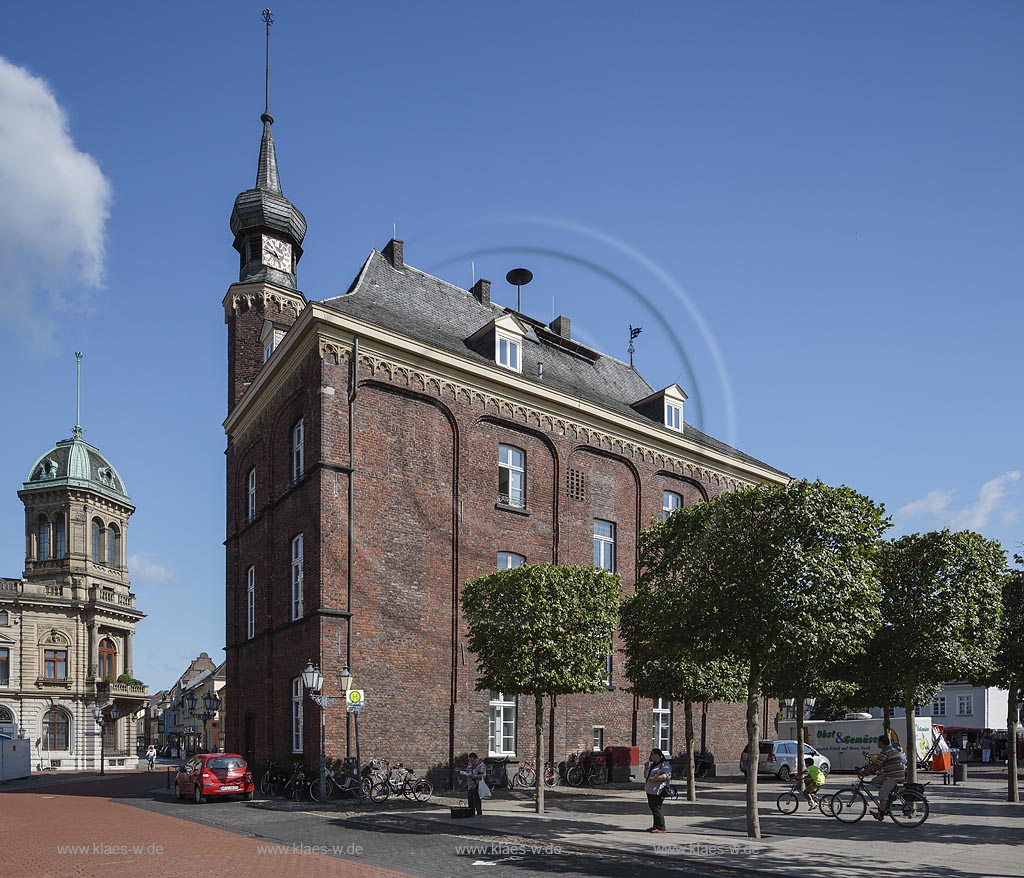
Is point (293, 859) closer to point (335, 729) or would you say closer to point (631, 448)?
point (335, 729)

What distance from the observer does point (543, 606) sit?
76.6ft

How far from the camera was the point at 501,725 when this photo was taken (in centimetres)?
3008

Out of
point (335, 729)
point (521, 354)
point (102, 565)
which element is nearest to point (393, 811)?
point (335, 729)

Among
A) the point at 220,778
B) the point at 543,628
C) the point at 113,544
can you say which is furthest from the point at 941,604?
the point at 113,544

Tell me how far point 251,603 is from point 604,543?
13.5 metres

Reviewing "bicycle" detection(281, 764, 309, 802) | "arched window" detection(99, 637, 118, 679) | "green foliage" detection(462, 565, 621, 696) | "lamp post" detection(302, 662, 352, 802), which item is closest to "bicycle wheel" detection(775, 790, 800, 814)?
"green foliage" detection(462, 565, 621, 696)

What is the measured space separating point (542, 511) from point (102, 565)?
178 ft

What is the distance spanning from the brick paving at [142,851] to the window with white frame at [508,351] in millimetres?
17666

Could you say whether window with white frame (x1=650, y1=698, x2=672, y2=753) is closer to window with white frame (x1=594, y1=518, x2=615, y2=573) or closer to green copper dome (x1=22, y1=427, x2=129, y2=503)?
window with white frame (x1=594, y1=518, x2=615, y2=573)

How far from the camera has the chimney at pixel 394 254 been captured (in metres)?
34.9

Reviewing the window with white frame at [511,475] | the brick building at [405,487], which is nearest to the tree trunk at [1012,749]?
the brick building at [405,487]

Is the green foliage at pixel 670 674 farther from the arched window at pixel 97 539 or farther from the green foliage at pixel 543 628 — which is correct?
the arched window at pixel 97 539

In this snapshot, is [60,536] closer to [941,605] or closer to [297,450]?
[297,450]

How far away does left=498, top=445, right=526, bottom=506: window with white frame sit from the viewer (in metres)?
32.0
